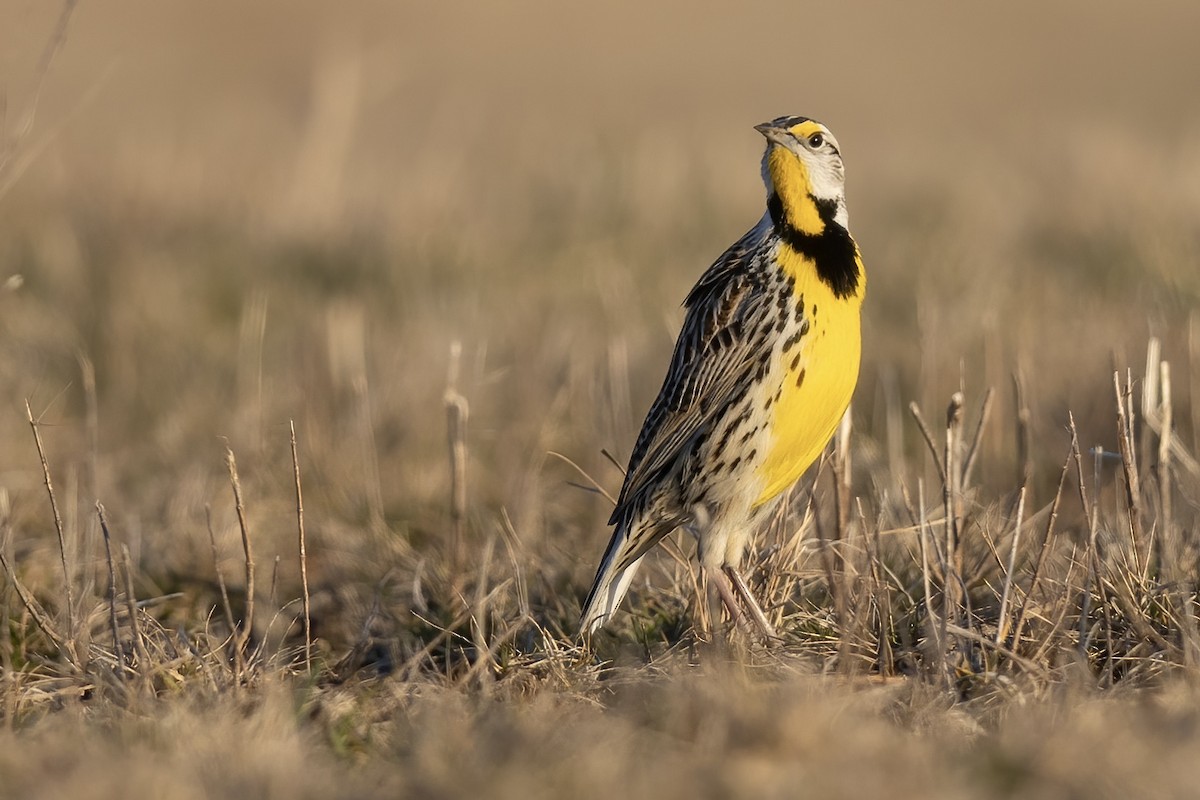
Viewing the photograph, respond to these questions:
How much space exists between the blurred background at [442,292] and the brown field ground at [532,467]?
0.03 m

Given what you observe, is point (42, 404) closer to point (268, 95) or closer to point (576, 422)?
point (576, 422)

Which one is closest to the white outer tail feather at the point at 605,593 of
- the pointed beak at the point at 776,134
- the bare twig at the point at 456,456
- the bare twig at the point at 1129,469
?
the bare twig at the point at 456,456

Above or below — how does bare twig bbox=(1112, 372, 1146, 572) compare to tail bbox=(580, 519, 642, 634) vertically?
above

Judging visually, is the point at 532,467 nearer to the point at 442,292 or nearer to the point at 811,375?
the point at 811,375

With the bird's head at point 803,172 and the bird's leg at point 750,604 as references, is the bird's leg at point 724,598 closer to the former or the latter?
the bird's leg at point 750,604

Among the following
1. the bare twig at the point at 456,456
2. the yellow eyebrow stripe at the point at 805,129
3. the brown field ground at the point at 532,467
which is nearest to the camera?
the brown field ground at the point at 532,467

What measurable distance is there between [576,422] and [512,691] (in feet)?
9.51

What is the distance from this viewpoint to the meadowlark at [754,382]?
13.6ft

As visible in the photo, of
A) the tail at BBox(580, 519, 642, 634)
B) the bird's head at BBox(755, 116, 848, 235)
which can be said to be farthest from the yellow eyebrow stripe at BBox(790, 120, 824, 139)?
the tail at BBox(580, 519, 642, 634)

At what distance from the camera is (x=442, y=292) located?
27.7 feet

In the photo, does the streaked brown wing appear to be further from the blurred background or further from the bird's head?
the blurred background

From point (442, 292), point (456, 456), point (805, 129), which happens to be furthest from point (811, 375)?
point (442, 292)

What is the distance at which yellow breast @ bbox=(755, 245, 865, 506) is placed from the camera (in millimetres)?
4113

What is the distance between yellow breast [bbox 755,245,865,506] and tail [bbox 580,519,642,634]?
0.42 meters
